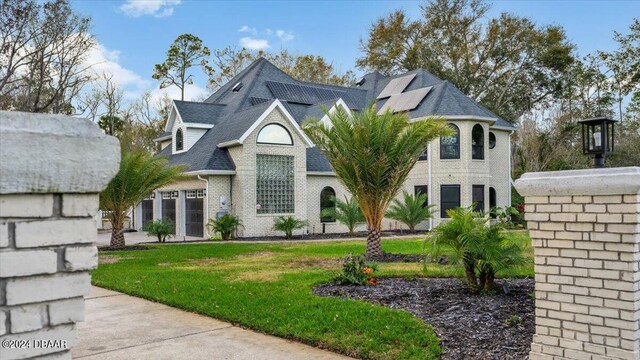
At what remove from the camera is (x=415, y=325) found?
5840 millimetres

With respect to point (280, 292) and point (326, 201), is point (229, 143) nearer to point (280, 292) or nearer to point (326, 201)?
point (326, 201)

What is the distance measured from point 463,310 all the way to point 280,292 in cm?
286

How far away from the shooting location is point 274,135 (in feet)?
71.4

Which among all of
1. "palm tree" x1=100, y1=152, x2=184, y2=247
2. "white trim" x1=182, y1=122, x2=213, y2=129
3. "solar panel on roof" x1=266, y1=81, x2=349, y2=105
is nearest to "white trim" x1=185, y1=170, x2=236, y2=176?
"palm tree" x1=100, y1=152, x2=184, y2=247

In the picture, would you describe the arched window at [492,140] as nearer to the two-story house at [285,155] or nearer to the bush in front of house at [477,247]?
the two-story house at [285,155]

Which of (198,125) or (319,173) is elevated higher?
(198,125)

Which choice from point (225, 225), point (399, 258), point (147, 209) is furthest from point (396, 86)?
point (399, 258)

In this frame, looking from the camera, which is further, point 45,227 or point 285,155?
point 285,155

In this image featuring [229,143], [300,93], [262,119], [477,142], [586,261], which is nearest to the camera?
[586,261]

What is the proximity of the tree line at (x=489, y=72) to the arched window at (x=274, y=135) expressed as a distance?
535 inches

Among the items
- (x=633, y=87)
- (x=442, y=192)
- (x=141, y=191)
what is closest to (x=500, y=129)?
(x=442, y=192)

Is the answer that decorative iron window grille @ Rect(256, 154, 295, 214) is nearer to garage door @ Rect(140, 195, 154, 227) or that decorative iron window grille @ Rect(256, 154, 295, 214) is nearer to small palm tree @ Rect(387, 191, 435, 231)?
small palm tree @ Rect(387, 191, 435, 231)

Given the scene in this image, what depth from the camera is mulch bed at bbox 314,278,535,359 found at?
5.21m

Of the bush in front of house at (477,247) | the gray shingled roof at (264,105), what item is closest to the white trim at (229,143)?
the gray shingled roof at (264,105)
